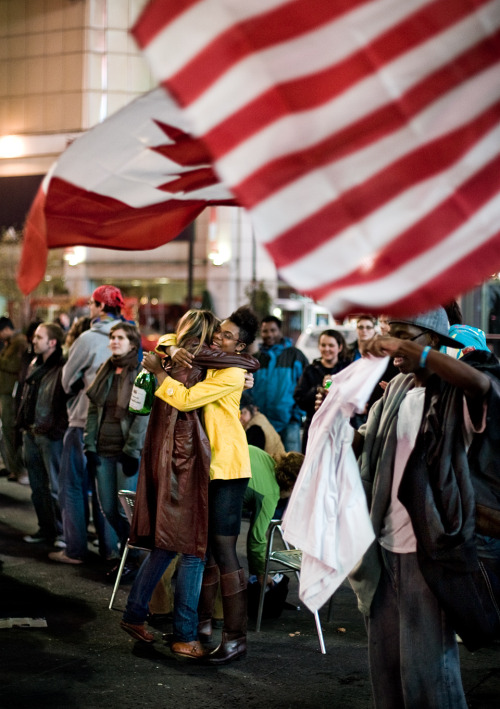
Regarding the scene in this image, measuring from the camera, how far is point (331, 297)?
217 centimetres

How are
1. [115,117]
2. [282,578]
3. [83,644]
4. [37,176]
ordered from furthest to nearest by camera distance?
[37,176] → [282,578] → [83,644] → [115,117]

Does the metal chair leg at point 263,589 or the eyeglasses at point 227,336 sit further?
the metal chair leg at point 263,589

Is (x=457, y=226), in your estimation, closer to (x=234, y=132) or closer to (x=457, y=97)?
(x=457, y=97)

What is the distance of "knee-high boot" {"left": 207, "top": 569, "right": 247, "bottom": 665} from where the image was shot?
5.49 meters

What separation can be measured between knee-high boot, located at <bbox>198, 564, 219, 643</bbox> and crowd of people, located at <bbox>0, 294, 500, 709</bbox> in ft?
0.04

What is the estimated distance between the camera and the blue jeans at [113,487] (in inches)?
288

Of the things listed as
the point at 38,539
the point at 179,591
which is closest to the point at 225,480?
the point at 179,591

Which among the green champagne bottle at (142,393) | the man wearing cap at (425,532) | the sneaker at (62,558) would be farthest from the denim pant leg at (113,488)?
the man wearing cap at (425,532)

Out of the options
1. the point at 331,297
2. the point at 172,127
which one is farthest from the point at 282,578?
the point at 331,297

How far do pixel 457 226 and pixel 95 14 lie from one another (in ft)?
143

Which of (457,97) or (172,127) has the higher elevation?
(172,127)

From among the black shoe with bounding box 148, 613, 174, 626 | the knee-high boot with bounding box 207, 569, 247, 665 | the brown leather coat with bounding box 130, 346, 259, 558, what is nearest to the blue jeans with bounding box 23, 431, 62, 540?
the black shoe with bounding box 148, 613, 174, 626

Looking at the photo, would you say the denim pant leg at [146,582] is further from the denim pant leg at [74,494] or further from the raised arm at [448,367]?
the raised arm at [448,367]

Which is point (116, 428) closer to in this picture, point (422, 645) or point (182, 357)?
point (182, 357)
